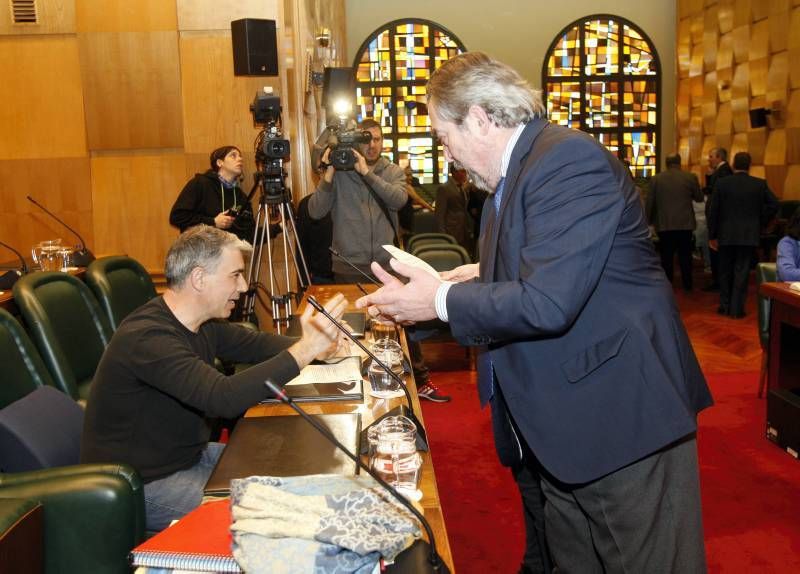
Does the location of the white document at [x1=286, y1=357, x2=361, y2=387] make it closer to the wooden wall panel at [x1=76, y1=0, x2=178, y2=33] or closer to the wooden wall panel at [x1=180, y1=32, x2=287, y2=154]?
the wooden wall panel at [x1=180, y1=32, x2=287, y2=154]

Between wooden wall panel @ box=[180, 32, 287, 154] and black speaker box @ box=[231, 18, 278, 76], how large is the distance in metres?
0.46

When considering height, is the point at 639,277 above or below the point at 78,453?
above

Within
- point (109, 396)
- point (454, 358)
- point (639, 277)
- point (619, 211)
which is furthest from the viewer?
point (454, 358)

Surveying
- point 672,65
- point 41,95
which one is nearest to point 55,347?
point 41,95

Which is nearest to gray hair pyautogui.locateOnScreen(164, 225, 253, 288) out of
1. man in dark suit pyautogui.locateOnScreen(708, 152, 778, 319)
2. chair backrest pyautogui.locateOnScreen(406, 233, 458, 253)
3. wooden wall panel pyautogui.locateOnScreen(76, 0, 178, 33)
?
wooden wall panel pyautogui.locateOnScreen(76, 0, 178, 33)

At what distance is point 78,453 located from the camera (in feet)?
7.43

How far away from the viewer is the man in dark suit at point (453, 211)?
7434mm

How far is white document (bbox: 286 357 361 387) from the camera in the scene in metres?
2.33

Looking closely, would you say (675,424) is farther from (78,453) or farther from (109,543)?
(78,453)

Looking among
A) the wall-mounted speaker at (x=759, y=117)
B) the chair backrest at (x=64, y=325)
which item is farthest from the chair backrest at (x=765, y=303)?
the wall-mounted speaker at (x=759, y=117)

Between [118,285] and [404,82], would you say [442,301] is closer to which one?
[118,285]

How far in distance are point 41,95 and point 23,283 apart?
3142 mm

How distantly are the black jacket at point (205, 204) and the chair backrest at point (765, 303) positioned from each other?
9.64 ft

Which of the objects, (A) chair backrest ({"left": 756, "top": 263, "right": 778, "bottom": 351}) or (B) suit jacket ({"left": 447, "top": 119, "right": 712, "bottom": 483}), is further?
(A) chair backrest ({"left": 756, "top": 263, "right": 778, "bottom": 351})
